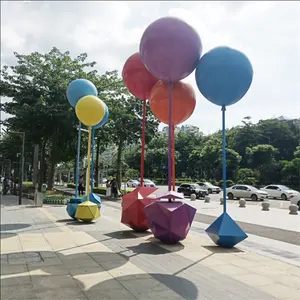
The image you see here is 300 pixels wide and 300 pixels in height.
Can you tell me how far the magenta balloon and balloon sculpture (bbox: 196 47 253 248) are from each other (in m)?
0.36

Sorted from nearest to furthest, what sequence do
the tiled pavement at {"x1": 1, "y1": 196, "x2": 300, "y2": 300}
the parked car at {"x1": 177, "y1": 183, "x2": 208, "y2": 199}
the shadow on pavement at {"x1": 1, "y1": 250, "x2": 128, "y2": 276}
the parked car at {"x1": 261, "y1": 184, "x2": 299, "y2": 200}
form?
the tiled pavement at {"x1": 1, "y1": 196, "x2": 300, "y2": 300} < the shadow on pavement at {"x1": 1, "y1": 250, "x2": 128, "y2": 276} < the parked car at {"x1": 261, "y1": 184, "x2": 299, "y2": 200} < the parked car at {"x1": 177, "y1": 183, "x2": 208, "y2": 199}

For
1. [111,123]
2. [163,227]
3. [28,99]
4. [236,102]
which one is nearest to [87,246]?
[163,227]

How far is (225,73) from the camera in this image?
6914 millimetres

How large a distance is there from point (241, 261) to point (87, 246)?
2.98 metres

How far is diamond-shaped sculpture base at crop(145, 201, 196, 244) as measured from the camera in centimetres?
716

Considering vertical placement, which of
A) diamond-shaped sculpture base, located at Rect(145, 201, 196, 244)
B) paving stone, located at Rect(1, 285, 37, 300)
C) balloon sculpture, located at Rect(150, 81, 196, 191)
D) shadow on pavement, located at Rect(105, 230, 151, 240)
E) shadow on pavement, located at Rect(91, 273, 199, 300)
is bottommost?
shadow on pavement, located at Rect(105, 230, 151, 240)

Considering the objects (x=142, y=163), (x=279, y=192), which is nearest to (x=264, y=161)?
(x=279, y=192)

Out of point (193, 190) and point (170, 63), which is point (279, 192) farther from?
point (170, 63)

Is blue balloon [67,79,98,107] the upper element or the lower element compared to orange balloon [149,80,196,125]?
upper

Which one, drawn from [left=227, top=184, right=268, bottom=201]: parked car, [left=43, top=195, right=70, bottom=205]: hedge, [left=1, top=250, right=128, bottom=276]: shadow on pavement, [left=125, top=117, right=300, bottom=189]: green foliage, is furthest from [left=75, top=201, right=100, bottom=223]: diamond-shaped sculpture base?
[left=125, top=117, right=300, bottom=189]: green foliage

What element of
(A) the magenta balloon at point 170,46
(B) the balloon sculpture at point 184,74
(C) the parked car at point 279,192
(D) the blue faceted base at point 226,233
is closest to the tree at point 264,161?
(C) the parked car at point 279,192

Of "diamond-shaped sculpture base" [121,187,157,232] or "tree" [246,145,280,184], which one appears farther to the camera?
"tree" [246,145,280,184]

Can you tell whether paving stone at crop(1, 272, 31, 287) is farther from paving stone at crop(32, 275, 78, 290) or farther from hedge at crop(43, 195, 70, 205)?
hedge at crop(43, 195, 70, 205)

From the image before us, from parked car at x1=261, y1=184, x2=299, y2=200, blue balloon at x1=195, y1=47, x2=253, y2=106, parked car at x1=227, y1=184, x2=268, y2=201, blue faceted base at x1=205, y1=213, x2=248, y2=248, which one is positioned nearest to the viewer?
blue balloon at x1=195, y1=47, x2=253, y2=106
